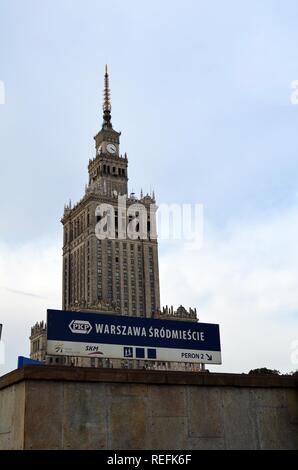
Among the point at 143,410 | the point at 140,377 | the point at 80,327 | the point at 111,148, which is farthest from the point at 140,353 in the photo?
the point at 111,148

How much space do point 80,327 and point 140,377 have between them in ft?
13.1

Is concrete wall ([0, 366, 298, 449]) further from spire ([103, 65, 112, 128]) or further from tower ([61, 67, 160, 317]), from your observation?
spire ([103, 65, 112, 128])

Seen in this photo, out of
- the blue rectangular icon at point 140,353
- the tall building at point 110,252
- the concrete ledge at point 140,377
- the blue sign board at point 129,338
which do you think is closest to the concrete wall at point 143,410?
the concrete ledge at point 140,377

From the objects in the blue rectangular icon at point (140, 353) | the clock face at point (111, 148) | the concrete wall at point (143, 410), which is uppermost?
the clock face at point (111, 148)

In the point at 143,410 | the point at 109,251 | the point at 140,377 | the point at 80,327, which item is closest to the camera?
the point at 143,410

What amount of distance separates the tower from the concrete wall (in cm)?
13042

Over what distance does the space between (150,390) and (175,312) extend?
5620 inches

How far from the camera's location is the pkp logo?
2073cm

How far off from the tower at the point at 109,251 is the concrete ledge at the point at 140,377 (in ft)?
427

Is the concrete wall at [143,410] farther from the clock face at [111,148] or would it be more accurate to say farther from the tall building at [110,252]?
the clock face at [111,148]

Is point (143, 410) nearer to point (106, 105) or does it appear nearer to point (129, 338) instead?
point (129, 338)

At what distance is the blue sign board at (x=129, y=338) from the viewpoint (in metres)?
20.7

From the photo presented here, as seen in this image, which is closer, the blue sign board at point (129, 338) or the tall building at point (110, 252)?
the blue sign board at point (129, 338)

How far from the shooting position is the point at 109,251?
539ft
